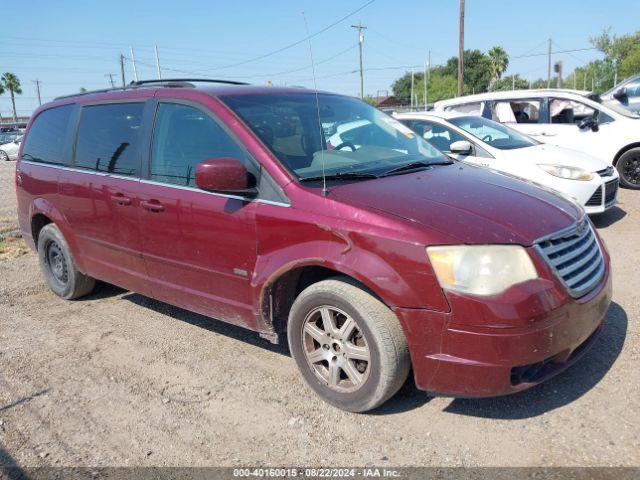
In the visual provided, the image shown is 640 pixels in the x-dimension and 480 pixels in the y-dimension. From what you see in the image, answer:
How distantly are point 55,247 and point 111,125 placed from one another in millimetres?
1579

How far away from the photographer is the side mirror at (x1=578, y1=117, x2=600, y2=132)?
9.19m

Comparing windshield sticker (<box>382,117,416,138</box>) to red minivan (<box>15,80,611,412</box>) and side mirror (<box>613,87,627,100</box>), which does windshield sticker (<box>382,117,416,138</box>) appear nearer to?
red minivan (<box>15,80,611,412</box>)

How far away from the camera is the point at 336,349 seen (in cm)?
314

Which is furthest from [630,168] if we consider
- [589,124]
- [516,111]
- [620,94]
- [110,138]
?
[110,138]

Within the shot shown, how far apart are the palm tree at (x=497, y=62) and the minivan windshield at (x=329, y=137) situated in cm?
7627

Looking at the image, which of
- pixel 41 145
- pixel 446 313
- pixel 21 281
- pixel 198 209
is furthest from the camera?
pixel 21 281

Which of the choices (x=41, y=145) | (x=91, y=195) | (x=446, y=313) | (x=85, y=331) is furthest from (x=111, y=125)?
(x=446, y=313)

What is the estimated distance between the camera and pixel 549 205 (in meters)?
3.22

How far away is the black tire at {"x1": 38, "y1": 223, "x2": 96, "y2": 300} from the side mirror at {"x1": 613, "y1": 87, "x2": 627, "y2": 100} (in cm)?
1336

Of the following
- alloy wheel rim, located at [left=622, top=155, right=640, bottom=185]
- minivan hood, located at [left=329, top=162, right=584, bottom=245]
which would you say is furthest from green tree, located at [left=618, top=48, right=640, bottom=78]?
minivan hood, located at [left=329, top=162, right=584, bottom=245]

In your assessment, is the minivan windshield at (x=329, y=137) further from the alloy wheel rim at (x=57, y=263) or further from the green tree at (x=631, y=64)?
the green tree at (x=631, y=64)

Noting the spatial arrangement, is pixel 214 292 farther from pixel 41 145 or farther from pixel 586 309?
pixel 41 145

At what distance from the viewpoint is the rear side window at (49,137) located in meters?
4.93

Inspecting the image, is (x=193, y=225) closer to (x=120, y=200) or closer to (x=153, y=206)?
(x=153, y=206)
